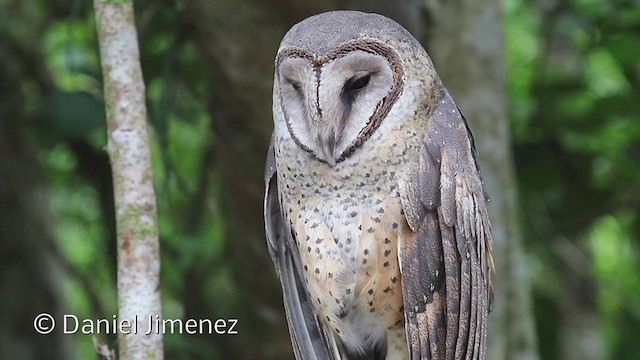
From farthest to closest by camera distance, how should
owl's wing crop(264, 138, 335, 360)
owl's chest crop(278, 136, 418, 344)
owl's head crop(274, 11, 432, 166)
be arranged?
owl's wing crop(264, 138, 335, 360) → owl's chest crop(278, 136, 418, 344) → owl's head crop(274, 11, 432, 166)

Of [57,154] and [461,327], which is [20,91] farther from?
[461,327]

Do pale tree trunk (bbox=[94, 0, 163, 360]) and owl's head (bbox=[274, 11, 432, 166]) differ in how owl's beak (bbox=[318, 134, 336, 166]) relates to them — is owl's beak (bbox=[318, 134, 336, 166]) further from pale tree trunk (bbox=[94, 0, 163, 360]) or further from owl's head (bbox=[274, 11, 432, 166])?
pale tree trunk (bbox=[94, 0, 163, 360])

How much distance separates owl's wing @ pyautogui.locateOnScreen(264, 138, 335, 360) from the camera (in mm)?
2674

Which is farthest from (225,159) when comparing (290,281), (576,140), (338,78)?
(338,78)

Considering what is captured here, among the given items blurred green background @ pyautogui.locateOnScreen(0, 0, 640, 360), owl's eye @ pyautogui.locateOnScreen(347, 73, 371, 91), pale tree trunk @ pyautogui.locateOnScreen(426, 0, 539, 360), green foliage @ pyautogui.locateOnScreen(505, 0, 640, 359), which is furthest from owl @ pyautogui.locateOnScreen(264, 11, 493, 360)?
green foliage @ pyautogui.locateOnScreen(505, 0, 640, 359)

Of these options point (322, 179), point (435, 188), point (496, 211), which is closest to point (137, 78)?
point (322, 179)

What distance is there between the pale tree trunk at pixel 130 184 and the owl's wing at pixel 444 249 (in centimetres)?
61

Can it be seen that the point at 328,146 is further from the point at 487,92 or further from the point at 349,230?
the point at 487,92

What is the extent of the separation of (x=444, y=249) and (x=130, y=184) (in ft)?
2.53

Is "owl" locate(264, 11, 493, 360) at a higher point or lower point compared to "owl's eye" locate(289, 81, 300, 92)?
lower

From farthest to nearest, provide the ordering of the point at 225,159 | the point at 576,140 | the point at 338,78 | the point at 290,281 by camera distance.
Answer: the point at 576,140, the point at 225,159, the point at 290,281, the point at 338,78

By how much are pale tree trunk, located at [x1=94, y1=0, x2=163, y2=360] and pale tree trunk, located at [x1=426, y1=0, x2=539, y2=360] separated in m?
1.18

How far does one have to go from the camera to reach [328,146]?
2326mm

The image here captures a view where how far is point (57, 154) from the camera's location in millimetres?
4828
